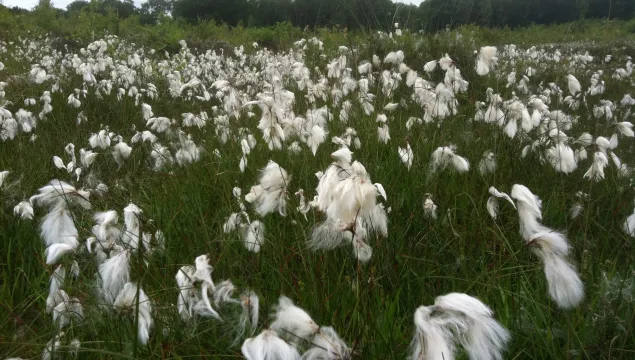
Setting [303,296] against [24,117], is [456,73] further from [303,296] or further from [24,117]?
[24,117]

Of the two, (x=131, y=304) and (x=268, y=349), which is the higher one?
(x=268, y=349)

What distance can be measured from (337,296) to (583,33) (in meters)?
24.9

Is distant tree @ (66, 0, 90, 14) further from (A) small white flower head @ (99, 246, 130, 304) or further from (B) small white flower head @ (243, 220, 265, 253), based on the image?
(A) small white flower head @ (99, 246, 130, 304)

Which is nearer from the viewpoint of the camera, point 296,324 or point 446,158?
point 296,324

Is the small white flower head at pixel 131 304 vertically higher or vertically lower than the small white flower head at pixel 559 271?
lower

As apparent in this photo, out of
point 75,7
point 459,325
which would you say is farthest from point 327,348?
point 75,7

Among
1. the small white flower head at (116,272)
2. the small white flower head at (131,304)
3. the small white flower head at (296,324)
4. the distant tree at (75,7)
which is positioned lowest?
the small white flower head at (131,304)

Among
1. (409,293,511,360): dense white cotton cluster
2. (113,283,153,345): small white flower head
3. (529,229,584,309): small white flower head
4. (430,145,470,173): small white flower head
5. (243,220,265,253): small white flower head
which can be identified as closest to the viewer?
(409,293,511,360): dense white cotton cluster

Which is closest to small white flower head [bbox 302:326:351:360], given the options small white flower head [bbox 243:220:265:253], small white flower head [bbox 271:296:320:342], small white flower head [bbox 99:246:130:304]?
small white flower head [bbox 271:296:320:342]

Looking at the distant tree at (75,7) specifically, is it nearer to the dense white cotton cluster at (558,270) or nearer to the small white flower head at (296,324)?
the small white flower head at (296,324)

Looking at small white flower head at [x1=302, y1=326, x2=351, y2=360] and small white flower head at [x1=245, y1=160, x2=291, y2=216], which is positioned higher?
small white flower head at [x1=245, y1=160, x2=291, y2=216]

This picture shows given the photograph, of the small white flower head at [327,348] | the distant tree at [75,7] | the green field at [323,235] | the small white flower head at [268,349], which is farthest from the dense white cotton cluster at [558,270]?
the distant tree at [75,7]

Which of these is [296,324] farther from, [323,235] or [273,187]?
[273,187]

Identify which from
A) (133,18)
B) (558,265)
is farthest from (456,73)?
(133,18)
